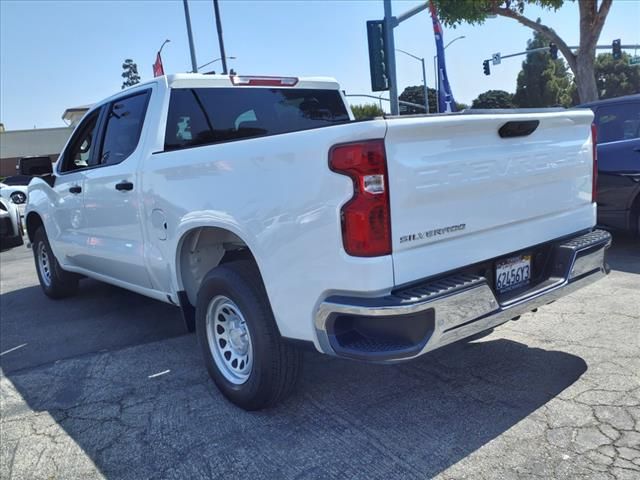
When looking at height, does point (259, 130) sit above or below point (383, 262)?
above

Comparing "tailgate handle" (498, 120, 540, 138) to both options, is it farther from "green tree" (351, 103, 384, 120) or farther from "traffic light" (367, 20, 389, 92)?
"traffic light" (367, 20, 389, 92)

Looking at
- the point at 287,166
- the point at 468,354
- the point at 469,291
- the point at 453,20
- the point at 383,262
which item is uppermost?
the point at 453,20

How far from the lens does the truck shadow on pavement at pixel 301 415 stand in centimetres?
281

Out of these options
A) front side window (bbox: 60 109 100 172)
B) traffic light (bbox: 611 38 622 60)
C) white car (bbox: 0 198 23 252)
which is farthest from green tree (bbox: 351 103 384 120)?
traffic light (bbox: 611 38 622 60)

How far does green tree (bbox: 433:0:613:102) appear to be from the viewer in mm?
15328

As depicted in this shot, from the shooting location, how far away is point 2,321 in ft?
19.4

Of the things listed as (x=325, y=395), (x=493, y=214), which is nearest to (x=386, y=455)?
(x=325, y=395)

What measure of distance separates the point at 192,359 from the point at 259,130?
187 cm

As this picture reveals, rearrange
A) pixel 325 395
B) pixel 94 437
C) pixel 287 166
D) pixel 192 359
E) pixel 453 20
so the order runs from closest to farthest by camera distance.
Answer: pixel 287 166
pixel 94 437
pixel 325 395
pixel 192 359
pixel 453 20

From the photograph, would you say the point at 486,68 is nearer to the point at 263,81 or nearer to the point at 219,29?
the point at 219,29

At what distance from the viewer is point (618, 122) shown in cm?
665

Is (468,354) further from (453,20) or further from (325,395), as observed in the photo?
(453,20)

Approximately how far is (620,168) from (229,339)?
5.04 m

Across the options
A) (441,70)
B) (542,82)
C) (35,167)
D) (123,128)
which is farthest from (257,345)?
(542,82)
